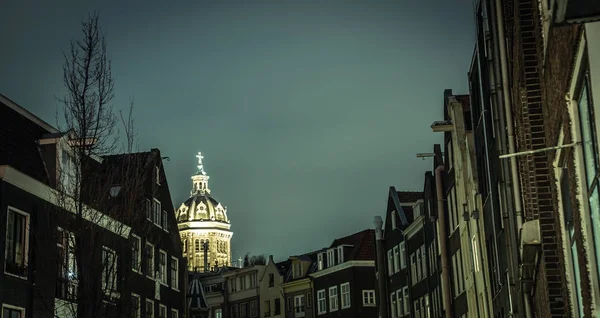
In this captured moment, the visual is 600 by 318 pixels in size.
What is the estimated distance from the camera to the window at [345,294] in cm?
7738

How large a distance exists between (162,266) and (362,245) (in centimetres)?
3189

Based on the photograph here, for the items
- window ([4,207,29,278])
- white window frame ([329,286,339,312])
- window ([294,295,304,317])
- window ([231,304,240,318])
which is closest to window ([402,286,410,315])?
white window frame ([329,286,339,312])

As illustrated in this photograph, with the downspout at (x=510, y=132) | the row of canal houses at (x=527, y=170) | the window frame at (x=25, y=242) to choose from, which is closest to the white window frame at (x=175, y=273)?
the row of canal houses at (x=527, y=170)

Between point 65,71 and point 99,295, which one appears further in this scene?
point 65,71

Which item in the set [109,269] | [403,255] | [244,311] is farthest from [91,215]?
[244,311]

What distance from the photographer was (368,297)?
252 feet

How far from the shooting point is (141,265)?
112 ft

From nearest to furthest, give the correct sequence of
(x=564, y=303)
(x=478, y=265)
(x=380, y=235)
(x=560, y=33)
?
(x=560, y=33)
(x=564, y=303)
(x=478, y=265)
(x=380, y=235)

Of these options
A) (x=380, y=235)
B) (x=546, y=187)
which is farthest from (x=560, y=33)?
(x=380, y=235)

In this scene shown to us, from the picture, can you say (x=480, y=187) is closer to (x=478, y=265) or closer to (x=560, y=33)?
(x=478, y=265)

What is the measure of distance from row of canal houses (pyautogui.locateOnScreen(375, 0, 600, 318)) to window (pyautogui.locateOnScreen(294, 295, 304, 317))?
39.6 m

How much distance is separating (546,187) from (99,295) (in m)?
14.8

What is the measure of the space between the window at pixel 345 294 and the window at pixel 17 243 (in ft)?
153

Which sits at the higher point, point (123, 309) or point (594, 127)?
point (123, 309)
